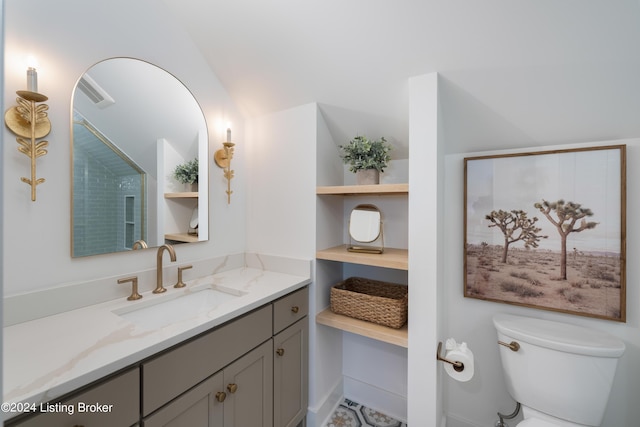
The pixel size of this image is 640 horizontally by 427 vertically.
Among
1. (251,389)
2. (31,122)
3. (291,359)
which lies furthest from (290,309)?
(31,122)

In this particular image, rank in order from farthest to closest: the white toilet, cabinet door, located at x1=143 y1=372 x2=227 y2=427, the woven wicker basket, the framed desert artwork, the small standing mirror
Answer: the small standing mirror < the woven wicker basket < the framed desert artwork < the white toilet < cabinet door, located at x1=143 y1=372 x2=227 y2=427

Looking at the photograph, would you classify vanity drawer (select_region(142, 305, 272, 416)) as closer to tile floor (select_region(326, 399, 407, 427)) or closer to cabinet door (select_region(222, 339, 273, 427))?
cabinet door (select_region(222, 339, 273, 427))

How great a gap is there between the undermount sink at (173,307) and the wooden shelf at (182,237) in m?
0.28

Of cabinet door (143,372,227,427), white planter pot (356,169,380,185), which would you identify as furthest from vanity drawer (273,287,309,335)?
white planter pot (356,169,380,185)

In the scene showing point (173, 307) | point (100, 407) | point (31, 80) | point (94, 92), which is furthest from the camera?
point (173, 307)

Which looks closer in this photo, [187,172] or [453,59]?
[453,59]

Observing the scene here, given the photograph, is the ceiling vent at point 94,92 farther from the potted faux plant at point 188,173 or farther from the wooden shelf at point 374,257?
the wooden shelf at point 374,257

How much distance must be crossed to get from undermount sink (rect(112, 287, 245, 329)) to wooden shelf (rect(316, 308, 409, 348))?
21.0 inches

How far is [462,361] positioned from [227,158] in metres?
1.65

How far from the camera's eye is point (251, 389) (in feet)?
3.94

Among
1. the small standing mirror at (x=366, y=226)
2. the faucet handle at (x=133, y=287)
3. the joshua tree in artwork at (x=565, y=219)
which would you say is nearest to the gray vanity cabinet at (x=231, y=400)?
the faucet handle at (x=133, y=287)

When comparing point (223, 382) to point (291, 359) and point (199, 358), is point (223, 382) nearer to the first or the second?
point (199, 358)

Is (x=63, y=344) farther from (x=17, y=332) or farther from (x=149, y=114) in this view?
(x=149, y=114)

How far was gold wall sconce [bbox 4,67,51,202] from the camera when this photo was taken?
0.97 meters
